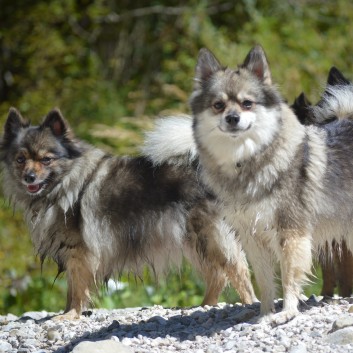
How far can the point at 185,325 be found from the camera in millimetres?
5633

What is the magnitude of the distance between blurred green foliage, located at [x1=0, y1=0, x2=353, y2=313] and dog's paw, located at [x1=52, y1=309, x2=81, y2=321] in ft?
12.1

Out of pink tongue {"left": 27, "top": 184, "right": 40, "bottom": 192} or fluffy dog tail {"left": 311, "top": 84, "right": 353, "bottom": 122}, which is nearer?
fluffy dog tail {"left": 311, "top": 84, "right": 353, "bottom": 122}

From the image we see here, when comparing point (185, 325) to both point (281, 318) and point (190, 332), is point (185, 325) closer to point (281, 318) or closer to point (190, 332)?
point (190, 332)

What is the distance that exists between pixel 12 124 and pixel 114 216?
3.64 ft

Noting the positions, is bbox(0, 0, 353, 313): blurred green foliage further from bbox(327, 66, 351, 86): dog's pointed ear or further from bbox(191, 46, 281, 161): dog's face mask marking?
→ bbox(191, 46, 281, 161): dog's face mask marking

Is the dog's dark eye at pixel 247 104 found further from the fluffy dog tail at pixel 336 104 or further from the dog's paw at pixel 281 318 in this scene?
the dog's paw at pixel 281 318

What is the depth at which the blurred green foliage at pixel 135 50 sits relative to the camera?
428 inches

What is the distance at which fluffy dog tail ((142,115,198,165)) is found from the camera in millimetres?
6305

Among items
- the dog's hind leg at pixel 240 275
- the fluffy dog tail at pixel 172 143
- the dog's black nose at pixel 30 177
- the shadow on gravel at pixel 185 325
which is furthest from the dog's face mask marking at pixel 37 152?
the dog's hind leg at pixel 240 275

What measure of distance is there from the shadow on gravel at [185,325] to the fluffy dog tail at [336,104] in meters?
1.30

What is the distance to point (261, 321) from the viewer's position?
5.29m

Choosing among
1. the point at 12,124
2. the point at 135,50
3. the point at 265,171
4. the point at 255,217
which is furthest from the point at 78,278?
the point at 135,50

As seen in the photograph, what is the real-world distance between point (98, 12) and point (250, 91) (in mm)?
7586

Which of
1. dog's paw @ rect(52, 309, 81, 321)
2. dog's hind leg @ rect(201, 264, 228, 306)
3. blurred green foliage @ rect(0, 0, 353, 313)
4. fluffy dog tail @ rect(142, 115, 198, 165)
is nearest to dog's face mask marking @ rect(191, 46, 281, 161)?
fluffy dog tail @ rect(142, 115, 198, 165)
